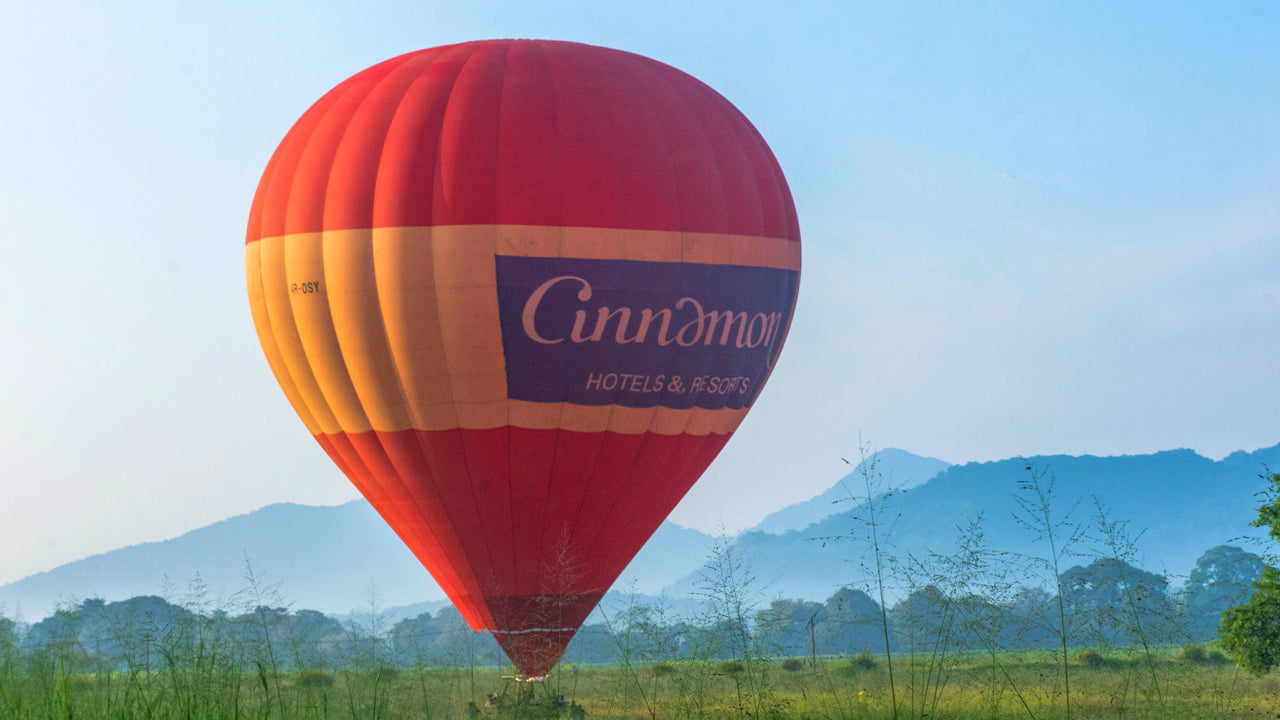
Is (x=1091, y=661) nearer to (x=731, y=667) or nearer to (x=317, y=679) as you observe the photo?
(x=731, y=667)

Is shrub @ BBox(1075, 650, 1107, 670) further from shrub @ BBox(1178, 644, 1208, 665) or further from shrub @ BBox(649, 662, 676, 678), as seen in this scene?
shrub @ BBox(649, 662, 676, 678)

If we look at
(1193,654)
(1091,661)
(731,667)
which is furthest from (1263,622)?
(731,667)

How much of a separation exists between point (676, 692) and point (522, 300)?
27.9 feet

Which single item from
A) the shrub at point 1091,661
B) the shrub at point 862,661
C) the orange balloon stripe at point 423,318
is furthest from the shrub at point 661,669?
the orange balloon stripe at point 423,318

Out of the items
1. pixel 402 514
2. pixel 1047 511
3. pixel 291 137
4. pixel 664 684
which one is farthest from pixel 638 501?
pixel 1047 511

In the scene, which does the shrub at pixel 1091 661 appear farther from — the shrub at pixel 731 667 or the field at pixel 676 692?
the shrub at pixel 731 667

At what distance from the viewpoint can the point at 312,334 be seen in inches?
691

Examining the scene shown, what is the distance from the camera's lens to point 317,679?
27.9 ft

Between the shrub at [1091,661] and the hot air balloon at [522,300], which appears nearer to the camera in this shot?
the shrub at [1091,661]

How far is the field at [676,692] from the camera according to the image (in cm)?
746

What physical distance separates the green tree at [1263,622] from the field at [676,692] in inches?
401

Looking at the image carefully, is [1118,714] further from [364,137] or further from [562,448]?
[364,137]

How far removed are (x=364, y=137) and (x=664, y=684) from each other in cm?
1116

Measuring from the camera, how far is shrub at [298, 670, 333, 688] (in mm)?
8135
